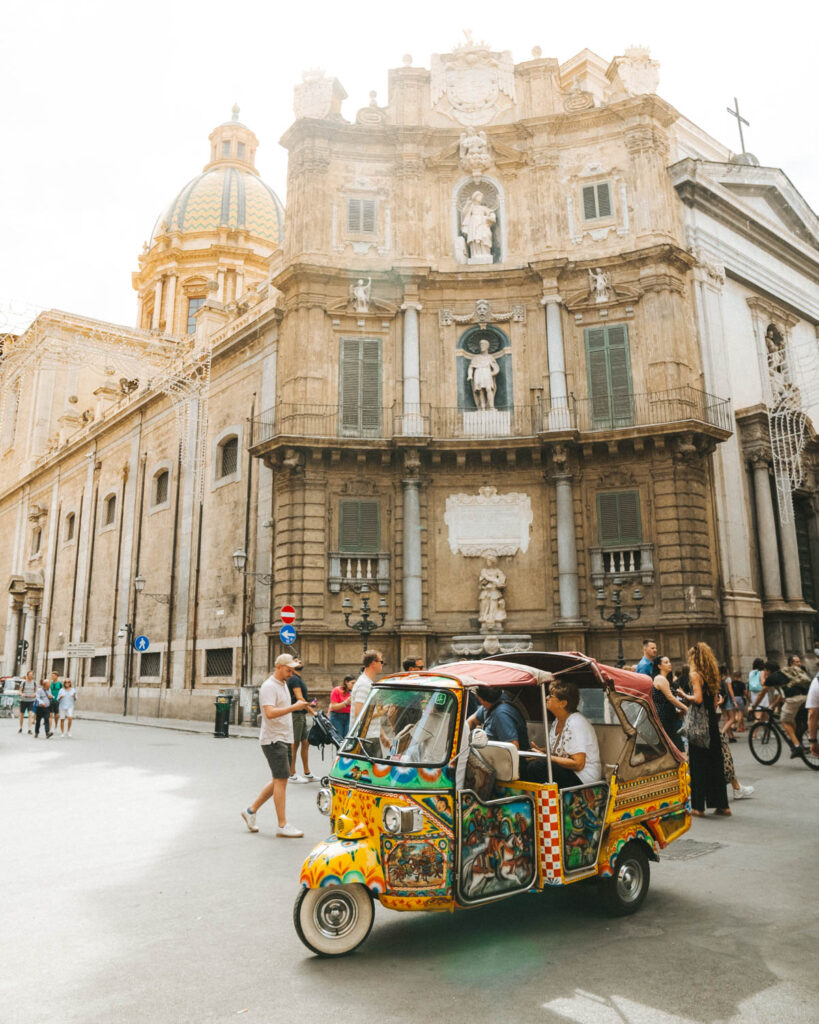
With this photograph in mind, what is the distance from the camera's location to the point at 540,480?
22.3 metres

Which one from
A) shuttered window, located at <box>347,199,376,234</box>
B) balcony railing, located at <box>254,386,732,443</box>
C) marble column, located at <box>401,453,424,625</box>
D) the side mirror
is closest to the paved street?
the side mirror

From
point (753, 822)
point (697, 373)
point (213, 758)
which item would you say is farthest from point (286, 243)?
point (753, 822)

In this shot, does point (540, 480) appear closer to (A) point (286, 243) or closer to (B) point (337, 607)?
(B) point (337, 607)

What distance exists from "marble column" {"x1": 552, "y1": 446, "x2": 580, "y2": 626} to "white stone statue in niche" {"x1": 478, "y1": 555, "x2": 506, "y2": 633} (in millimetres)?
1538

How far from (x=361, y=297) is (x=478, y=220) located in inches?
168

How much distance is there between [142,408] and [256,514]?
40.2ft

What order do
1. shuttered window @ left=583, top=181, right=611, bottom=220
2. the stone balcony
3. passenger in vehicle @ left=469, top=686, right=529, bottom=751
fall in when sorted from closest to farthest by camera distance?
passenger in vehicle @ left=469, top=686, right=529, bottom=751 → the stone balcony → shuttered window @ left=583, top=181, right=611, bottom=220

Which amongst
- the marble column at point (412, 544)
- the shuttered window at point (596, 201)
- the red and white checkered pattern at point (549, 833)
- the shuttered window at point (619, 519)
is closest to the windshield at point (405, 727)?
the red and white checkered pattern at point (549, 833)

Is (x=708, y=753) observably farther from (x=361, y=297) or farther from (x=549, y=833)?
(x=361, y=297)

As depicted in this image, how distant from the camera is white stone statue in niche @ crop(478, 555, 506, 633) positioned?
69.7 ft

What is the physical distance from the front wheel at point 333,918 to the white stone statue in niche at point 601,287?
67.0 ft

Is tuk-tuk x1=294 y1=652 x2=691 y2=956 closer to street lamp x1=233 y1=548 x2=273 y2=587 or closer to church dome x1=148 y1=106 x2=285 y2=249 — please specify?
street lamp x1=233 y1=548 x2=273 y2=587

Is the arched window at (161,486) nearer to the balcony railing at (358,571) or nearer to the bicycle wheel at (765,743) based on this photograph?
the balcony railing at (358,571)

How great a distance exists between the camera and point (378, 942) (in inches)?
202
